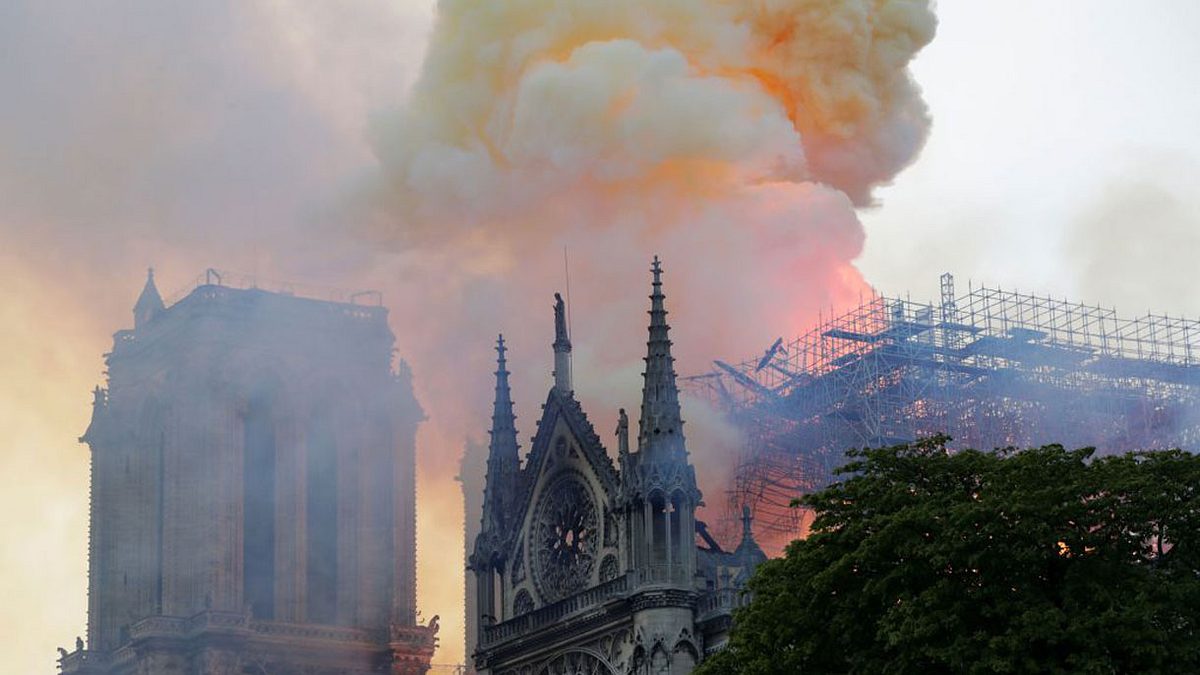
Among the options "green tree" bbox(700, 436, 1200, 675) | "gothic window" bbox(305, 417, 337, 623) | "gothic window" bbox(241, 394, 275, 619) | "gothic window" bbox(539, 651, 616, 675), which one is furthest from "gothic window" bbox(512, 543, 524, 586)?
"green tree" bbox(700, 436, 1200, 675)

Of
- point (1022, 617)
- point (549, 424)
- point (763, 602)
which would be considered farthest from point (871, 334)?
point (1022, 617)

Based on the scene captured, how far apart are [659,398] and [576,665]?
1043 centimetres

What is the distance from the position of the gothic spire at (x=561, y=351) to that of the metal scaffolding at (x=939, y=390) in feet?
24.3

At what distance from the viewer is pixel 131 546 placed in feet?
426

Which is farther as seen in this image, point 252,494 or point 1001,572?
point 252,494

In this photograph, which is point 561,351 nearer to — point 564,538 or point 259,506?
point 564,538

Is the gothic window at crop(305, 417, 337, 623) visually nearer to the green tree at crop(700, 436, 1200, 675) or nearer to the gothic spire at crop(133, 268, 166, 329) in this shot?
the gothic spire at crop(133, 268, 166, 329)

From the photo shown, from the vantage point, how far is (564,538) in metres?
101

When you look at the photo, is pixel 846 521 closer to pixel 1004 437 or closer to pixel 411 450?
pixel 1004 437

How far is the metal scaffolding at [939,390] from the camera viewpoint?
103m

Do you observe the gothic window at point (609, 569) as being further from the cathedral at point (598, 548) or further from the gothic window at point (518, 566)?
the gothic window at point (518, 566)

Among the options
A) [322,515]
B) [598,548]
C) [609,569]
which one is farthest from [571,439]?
[322,515]

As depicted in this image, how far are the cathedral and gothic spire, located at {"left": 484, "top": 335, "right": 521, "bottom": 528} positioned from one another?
0.05 metres

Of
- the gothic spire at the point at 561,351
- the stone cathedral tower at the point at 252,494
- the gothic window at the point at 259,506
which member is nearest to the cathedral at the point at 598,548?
the gothic spire at the point at 561,351
